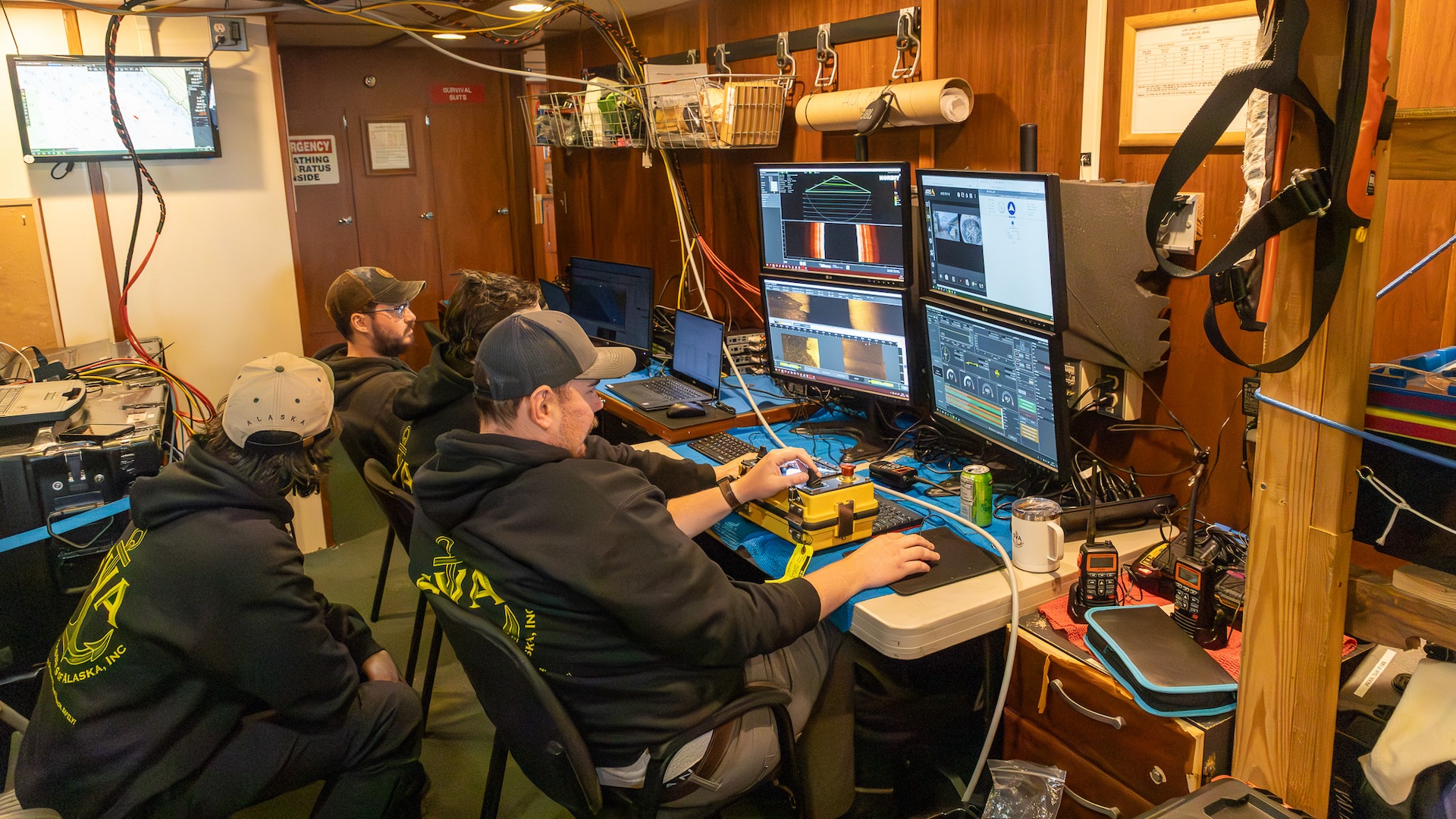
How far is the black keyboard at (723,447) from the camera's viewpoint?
2.46 m

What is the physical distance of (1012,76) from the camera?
7.61 feet

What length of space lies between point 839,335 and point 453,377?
1.01 metres

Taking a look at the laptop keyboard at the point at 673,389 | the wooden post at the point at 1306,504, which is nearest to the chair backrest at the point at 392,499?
the laptop keyboard at the point at 673,389

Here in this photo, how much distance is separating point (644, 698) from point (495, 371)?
1.93ft

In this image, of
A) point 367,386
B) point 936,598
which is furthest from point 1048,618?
point 367,386

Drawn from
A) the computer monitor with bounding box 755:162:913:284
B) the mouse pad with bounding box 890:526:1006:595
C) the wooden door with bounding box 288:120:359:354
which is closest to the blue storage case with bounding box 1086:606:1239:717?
the mouse pad with bounding box 890:526:1006:595

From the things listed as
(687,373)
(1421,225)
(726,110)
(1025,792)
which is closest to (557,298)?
(687,373)

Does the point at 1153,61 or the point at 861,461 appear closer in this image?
the point at 1153,61

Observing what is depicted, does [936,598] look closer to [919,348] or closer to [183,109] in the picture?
[919,348]

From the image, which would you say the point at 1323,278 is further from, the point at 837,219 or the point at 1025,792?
the point at 837,219

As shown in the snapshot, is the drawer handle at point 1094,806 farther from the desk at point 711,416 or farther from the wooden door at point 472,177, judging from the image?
the wooden door at point 472,177

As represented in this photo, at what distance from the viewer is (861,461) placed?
7.91ft

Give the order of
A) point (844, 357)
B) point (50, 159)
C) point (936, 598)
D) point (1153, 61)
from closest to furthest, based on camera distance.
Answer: point (936, 598)
point (1153, 61)
point (844, 357)
point (50, 159)

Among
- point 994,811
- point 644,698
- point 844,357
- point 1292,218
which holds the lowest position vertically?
point 994,811
